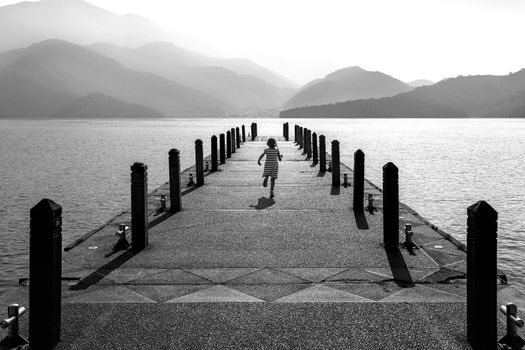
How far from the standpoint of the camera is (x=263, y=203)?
14.9m

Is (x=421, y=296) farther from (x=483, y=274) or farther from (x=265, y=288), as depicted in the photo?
(x=265, y=288)

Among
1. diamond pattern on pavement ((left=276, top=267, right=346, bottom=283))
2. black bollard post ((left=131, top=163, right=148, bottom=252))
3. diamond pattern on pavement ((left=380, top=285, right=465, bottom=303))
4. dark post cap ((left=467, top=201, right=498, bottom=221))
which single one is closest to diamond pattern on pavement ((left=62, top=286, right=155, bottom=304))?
diamond pattern on pavement ((left=276, top=267, right=346, bottom=283))

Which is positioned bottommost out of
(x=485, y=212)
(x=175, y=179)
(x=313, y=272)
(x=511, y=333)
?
(x=313, y=272)

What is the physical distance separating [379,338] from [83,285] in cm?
381

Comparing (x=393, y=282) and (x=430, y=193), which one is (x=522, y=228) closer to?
(x=430, y=193)

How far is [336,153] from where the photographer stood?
1892 cm

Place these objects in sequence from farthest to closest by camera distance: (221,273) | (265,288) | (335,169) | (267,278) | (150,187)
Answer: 1. (150,187)
2. (335,169)
3. (221,273)
4. (267,278)
5. (265,288)

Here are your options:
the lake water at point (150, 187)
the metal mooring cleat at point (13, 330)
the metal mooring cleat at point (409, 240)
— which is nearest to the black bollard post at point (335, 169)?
the lake water at point (150, 187)

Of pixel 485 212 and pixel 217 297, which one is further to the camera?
pixel 217 297

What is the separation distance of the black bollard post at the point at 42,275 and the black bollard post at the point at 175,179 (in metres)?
7.65

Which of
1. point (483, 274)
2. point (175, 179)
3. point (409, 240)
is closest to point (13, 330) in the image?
point (483, 274)

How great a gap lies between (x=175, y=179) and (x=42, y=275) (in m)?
7.76

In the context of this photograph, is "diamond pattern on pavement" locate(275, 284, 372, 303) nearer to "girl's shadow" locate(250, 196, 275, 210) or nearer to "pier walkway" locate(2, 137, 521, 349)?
"pier walkway" locate(2, 137, 521, 349)

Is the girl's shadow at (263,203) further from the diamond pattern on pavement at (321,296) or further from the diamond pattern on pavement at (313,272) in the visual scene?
the diamond pattern on pavement at (321,296)
